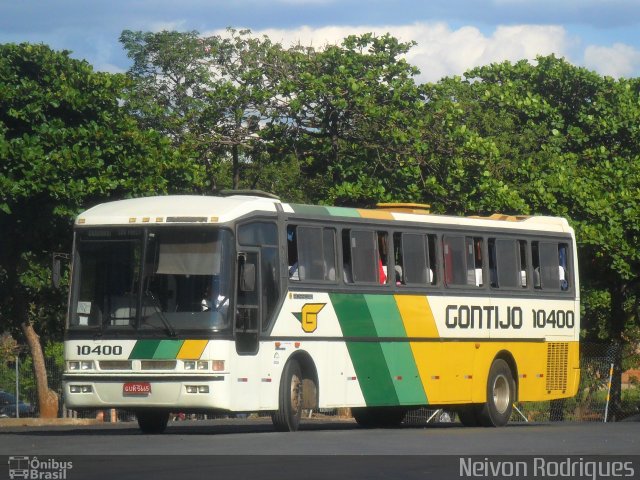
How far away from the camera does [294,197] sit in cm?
3562

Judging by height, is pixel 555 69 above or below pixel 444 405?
above

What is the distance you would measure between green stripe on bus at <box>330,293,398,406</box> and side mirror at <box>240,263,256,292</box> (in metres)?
1.75

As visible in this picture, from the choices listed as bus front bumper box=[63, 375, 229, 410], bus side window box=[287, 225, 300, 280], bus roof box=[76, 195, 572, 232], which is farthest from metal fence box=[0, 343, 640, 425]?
bus front bumper box=[63, 375, 229, 410]

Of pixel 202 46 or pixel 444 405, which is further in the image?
pixel 202 46

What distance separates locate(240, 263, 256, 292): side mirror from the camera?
18.5m

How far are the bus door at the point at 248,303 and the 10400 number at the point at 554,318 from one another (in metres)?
6.65

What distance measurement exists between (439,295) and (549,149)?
15.7m

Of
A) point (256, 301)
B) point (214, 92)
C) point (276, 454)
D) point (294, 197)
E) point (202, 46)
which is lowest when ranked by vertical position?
point (276, 454)

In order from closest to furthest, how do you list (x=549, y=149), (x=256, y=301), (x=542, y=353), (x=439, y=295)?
1. (x=256, y=301)
2. (x=439, y=295)
3. (x=542, y=353)
4. (x=549, y=149)

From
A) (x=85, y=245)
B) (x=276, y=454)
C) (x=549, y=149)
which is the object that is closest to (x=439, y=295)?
(x=85, y=245)

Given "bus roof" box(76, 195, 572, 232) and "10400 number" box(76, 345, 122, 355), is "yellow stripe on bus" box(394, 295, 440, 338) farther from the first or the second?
"10400 number" box(76, 345, 122, 355)

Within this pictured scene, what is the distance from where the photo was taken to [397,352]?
2123 centimetres

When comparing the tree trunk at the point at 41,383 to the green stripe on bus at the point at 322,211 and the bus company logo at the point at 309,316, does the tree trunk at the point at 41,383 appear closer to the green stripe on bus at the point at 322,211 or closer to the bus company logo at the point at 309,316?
the green stripe on bus at the point at 322,211

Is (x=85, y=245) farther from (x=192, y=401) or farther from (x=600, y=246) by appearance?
(x=600, y=246)
